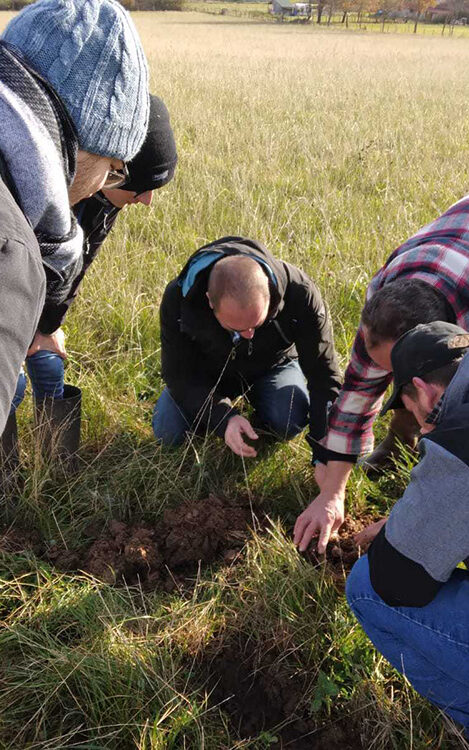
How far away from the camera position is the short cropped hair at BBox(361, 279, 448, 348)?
6.43ft

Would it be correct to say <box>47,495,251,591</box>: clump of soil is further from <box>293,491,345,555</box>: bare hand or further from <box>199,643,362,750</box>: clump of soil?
<box>199,643,362,750</box>: clump of soil

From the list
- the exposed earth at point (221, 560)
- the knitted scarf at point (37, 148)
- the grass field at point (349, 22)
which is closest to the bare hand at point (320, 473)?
the exposed earth at point (221, 560)

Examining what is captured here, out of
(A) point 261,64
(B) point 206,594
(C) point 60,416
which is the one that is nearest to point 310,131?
(C) point 60,416

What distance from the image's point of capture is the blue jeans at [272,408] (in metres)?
2.94

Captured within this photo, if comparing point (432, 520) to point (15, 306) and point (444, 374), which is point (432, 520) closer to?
point (444, 374)

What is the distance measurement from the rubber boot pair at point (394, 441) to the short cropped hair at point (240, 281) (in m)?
0.97

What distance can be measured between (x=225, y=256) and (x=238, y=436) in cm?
77

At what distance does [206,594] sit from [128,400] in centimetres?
126

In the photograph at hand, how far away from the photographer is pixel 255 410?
3238 millimetres

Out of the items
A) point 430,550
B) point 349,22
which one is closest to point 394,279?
point 430,550

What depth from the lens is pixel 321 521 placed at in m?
2.36

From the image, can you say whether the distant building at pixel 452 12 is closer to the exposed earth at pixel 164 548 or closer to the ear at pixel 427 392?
the exposed earth at pixel 164 548

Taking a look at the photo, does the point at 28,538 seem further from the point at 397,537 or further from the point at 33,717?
the point at 397,537

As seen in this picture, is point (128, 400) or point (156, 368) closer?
point (128, 400)
